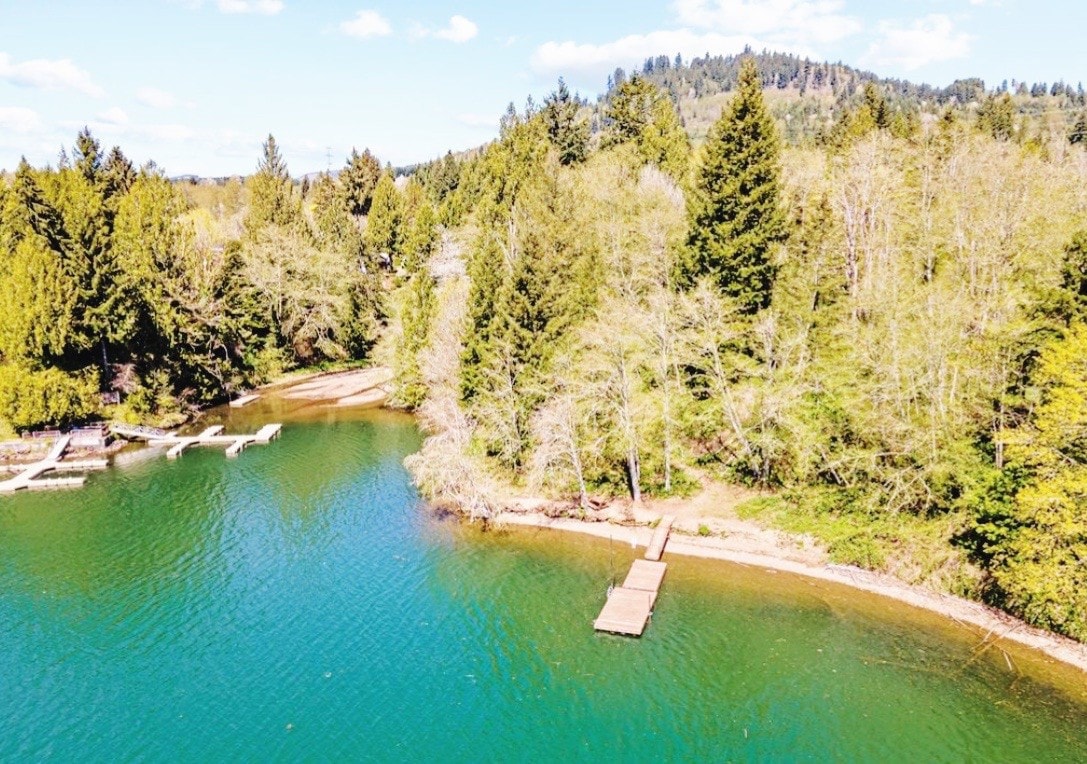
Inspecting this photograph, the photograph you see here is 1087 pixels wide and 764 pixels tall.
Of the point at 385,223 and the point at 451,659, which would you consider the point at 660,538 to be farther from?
the point at 385,223

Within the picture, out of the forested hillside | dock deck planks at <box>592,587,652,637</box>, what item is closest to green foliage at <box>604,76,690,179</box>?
the forested hillside

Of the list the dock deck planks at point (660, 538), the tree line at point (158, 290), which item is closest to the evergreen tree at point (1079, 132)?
the tree line at point (158, 290)

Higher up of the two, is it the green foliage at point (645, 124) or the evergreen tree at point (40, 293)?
the green foliage at point (645, 124)

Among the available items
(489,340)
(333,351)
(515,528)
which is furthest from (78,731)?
(333,351)

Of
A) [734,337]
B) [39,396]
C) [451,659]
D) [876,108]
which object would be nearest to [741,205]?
[734,337]

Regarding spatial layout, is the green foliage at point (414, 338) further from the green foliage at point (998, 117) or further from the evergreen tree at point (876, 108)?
the green foliage at point (998, 117)

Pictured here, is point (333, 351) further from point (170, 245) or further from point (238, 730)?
point (238, 730)

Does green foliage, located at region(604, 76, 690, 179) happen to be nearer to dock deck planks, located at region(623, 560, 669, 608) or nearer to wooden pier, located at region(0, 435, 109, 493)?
dock deck planks, located at region(623, 560, 669, 608)
